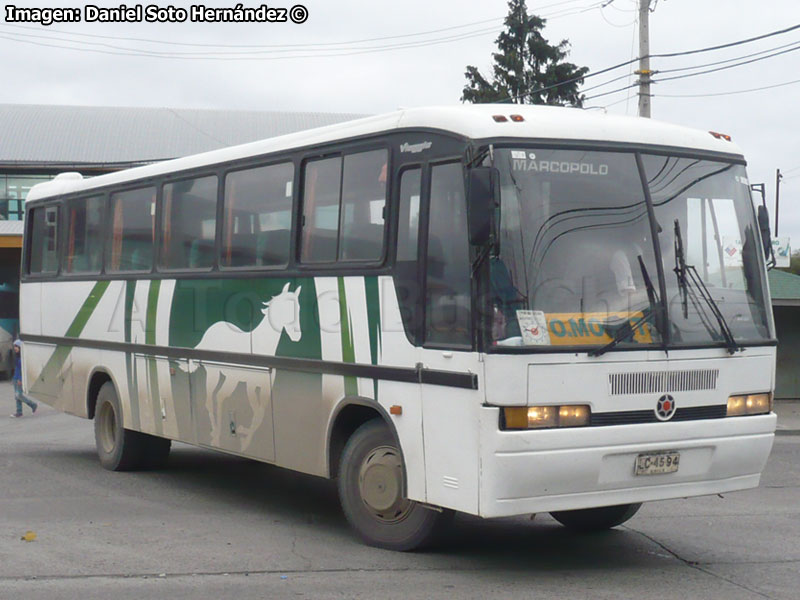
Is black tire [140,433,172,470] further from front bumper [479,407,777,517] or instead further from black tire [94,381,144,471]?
front bumper [479,407,777,517]

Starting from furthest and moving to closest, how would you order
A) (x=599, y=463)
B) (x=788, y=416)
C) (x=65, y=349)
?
(x=788, y=416) < (x=65, y=349) < (x=599, y=463)

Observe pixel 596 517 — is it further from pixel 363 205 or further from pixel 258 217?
pixel 258 217

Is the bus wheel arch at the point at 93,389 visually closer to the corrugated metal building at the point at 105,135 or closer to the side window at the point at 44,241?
the side window at the point at 44,241

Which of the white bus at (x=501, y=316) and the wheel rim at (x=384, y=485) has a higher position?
the white bus at (x=501, y=316)

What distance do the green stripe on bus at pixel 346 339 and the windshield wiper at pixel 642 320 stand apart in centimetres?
200

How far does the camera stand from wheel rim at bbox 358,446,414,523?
848 centimetres

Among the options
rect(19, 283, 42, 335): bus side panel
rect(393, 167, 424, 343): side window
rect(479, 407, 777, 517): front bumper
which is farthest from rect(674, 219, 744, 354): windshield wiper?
rect(19, 283, 42, 335): bus side panel

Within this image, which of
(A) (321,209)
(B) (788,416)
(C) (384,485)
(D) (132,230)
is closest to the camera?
(C) (384,485)

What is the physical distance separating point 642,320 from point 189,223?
5.13 metres

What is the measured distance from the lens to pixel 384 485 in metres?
8.59

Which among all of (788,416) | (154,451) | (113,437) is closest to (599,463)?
(154,451)

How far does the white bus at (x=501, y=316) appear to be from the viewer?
7.57m

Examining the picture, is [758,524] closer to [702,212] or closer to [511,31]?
[702,212]

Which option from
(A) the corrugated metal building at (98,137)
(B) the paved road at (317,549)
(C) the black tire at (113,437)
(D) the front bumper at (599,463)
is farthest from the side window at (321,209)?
(A) the corrugated metal building at (98,137)
